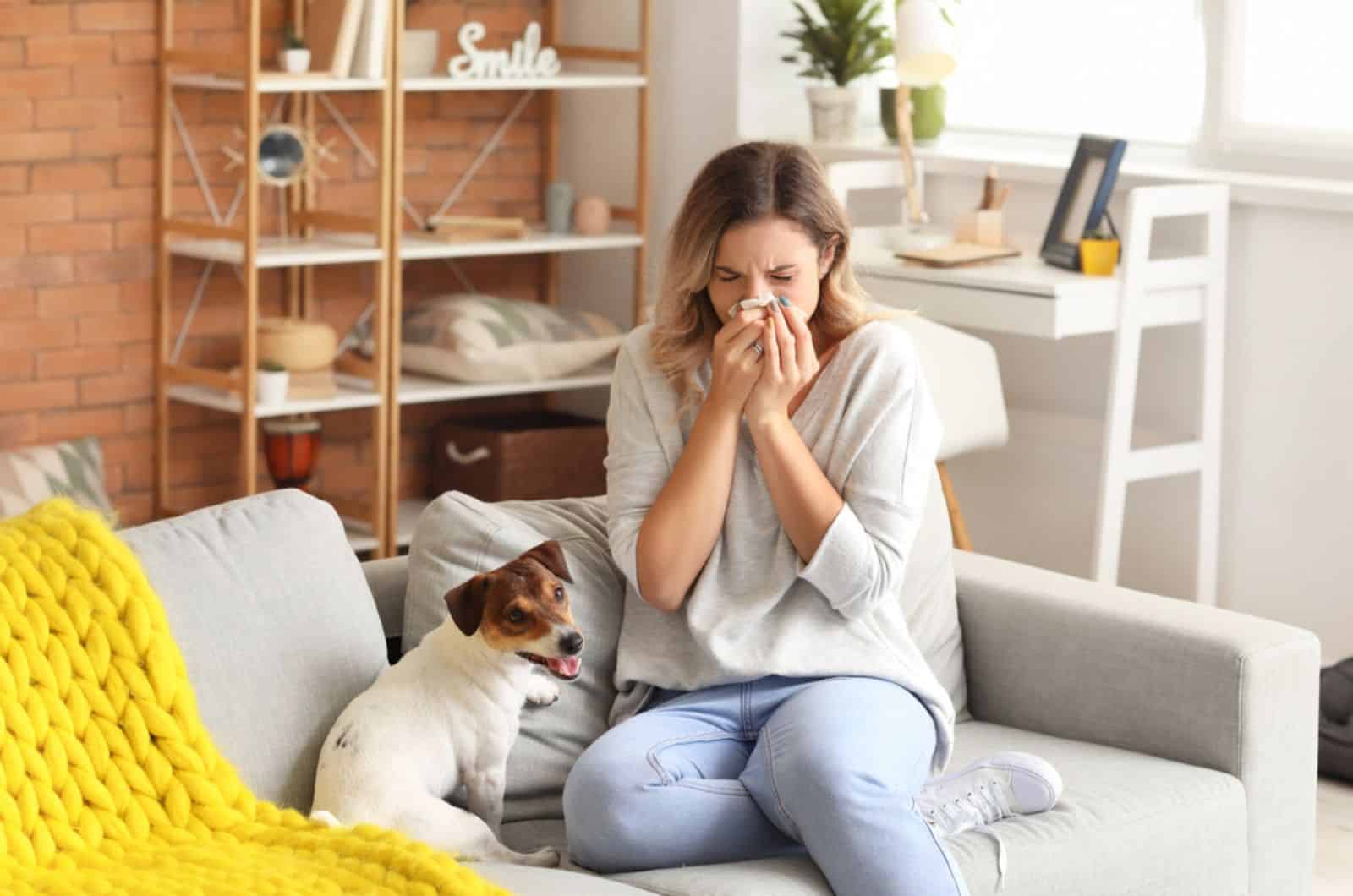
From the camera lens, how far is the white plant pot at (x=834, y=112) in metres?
4.56

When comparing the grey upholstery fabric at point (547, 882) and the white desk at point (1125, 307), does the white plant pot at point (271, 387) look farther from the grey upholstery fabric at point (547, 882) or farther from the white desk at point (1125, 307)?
the grey upholstery fabric at point (547, 882)

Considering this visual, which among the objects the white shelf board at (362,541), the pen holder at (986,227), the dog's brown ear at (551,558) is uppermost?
the pen holder at (986,227)

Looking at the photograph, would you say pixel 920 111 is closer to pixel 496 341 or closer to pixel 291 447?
pixel 496 341

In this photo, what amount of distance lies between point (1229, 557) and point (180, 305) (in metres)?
2.37

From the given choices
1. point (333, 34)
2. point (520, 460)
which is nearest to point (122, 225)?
point (333, 34)

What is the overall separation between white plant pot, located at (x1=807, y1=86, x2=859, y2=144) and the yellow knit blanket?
2.84 meters

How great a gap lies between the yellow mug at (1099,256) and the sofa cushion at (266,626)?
2.04 m

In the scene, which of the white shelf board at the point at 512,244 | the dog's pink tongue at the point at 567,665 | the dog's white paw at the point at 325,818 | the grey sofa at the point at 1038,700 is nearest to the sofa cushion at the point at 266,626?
the grey sofa at the point at 1038,700

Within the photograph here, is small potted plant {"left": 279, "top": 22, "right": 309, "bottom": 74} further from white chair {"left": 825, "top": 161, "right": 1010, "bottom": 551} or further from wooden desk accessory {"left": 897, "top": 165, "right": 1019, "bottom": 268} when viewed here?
wooden desk accessory {"left": 897, "top": 165, "right": 1019, "bottom": 268}

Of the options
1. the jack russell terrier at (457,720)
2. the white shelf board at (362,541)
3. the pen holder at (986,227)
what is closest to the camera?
the jack russell terrier at (457,720)

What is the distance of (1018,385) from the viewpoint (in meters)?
4.37

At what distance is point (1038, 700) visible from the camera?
101 inches

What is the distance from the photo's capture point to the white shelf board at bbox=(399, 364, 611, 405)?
14.7 ft

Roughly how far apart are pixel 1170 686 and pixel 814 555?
550mm
